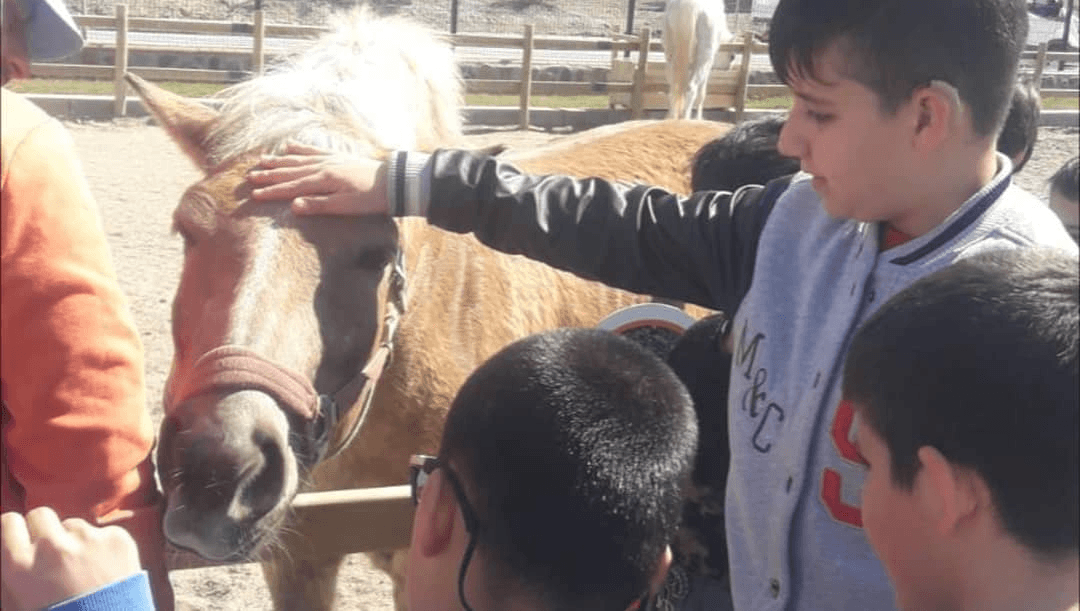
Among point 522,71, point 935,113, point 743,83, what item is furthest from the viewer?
point 743,83

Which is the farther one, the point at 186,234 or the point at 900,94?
the point at 186,234

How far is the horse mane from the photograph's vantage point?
2.33m

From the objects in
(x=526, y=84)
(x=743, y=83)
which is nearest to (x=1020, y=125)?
(x=526, y=84)

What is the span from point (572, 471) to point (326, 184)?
3.40 ft

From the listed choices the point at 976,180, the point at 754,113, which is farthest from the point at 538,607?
the point at 754,113

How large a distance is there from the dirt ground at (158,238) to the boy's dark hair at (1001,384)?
68.4 inches

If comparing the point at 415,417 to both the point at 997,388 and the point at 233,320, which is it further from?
the point at 997,388

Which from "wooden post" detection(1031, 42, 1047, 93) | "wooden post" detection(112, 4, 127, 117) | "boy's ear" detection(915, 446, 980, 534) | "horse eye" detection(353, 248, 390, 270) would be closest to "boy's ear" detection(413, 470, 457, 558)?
"boy's ear" detection(915, 446, 980, 534)

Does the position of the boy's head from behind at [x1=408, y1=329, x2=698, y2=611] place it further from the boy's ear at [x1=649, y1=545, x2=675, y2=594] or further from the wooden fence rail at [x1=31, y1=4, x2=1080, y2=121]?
the wooden fence rail at [x1=31, y1=4, x2=1080, y2=121]

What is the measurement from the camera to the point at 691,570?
2.05 metres

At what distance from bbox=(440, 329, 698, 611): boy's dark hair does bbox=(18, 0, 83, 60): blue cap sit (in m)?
0.70

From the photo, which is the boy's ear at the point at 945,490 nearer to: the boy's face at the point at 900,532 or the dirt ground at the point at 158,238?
the boy's face at the point at 900,532

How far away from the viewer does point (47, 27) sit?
146 cm

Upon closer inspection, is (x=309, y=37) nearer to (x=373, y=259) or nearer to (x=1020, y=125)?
(x=1020, y=125)
